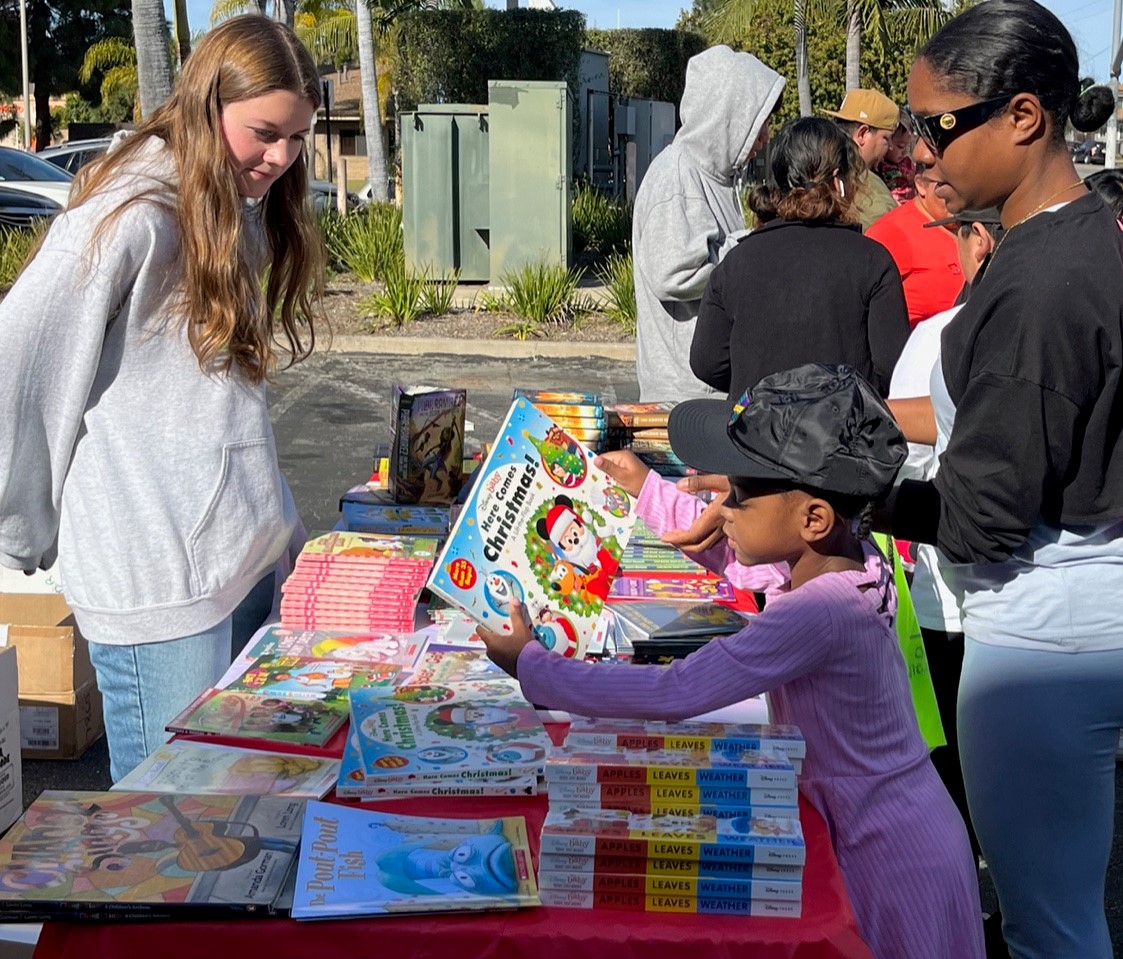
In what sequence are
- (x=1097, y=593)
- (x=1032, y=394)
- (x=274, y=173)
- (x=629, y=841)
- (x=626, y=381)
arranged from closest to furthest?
(x=629, y=841) < (x=1032, y=394) < (x=1097, y=593) < (x=274, y=173) < (x=626, y=381)

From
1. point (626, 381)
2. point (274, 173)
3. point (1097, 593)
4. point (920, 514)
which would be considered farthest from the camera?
point (626, 381)

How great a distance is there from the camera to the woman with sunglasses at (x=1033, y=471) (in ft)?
7.09

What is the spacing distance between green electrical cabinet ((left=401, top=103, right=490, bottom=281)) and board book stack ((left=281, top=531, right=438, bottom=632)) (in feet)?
39.7

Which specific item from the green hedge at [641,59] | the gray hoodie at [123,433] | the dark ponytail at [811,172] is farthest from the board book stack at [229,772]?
the green hedge at [641,59]

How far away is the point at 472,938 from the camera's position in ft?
6.40

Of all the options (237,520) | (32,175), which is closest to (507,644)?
(237,520)

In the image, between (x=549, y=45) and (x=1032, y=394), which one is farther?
(x=549, y=45)

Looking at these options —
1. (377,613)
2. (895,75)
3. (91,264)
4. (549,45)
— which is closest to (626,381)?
(377,613)

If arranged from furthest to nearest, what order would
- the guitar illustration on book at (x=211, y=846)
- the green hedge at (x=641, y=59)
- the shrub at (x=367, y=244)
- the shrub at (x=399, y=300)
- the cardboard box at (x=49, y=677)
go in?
the green hedge at (x=641, y=59)
the shrub at (x=367, y=244)
the shrub at (x=399, y=300)
the cardboard box at (x=49, y=677)
the guitar illustration on book at (x=211, y=846)

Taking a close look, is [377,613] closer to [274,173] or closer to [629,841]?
[274,173]

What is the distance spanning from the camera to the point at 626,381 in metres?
11.7

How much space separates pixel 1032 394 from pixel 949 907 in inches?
35.5

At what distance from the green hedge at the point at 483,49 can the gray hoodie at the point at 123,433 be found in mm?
18924

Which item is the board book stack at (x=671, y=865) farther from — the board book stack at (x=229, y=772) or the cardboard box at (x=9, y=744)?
the cardboard box at (x=9, y=744)
